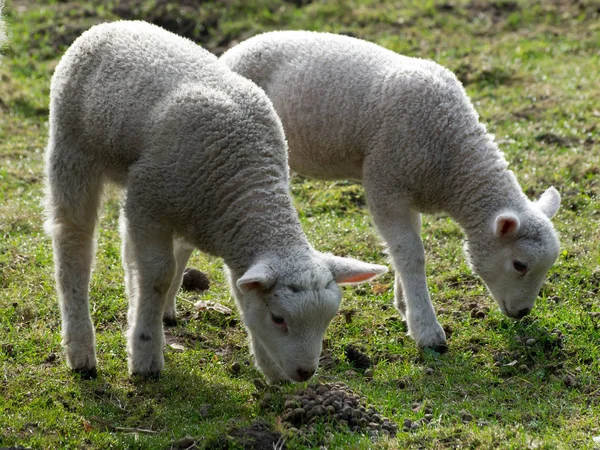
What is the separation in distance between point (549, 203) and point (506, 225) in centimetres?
65

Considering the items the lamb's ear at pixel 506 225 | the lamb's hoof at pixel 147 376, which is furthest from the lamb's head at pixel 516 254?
the lamb's hoof at pixel 147 376

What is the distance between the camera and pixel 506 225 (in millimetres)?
6355

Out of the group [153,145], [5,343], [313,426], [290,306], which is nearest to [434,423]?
[313,426]

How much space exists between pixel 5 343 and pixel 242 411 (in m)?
1.81

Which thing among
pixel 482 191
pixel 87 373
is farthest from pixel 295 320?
pixel 482 191

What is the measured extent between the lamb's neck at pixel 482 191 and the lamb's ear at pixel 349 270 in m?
1.55

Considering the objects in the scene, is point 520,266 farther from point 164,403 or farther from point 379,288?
point 164,403

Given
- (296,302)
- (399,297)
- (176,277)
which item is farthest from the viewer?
(399,297)

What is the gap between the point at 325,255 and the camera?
5367 millimetres

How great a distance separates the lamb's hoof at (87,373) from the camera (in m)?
5.98

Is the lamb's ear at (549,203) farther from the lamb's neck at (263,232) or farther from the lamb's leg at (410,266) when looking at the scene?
the lamb's neck at (263,232)

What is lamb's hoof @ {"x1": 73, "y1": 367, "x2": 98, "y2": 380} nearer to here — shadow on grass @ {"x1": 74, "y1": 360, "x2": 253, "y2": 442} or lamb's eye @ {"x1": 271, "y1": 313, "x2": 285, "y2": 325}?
shadow on grass @ {"x1": 74, "y1": 360, "x2": 253, "y2": 442}

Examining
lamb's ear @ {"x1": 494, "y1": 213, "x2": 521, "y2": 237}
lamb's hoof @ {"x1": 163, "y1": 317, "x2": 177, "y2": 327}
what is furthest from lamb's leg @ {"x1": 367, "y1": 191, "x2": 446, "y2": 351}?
lamb's hoof @ {"x1": 163, "y1": 317, "x2": 177, "y2": 327}

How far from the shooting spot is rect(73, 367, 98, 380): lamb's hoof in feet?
19.6
